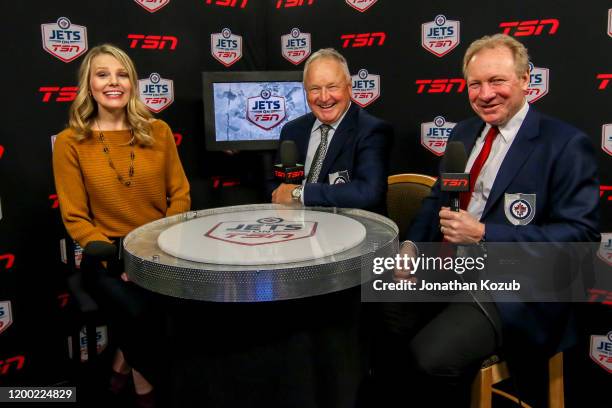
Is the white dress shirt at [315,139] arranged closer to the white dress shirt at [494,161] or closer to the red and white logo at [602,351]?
the white dress shirt at [494,161]

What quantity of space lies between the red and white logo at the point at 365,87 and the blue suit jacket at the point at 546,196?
1523 mm

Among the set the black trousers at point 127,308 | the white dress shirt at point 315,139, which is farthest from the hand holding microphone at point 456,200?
the black trousers at point 127,308

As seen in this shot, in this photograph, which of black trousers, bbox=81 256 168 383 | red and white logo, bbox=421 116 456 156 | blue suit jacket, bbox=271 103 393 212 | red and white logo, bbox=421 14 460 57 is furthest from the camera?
red and white logo, bbox=421 116 456 156

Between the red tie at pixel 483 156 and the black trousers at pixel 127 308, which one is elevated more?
the red tie at pixel 483 156

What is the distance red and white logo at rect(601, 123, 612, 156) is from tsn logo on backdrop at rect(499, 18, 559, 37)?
53cm

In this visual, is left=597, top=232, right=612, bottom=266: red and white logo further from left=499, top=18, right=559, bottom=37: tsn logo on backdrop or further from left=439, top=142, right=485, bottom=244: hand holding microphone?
left=439, top=142, right=485, bottom=244: hand holding microphone

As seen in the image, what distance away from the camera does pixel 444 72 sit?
10.1 feet

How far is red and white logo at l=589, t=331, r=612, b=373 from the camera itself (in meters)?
2.67

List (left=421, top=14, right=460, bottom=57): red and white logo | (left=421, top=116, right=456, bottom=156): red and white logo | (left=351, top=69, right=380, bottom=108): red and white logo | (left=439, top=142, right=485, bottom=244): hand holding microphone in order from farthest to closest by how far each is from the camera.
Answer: (left=351, top=69, right=380, bottom=108): red and white logo → (left=421, top=116, right=456, bottom=156): red and white logo → (left=421, top=14, right=460, bottom=57): red and white logo → (left=439, top=142, right=485, bottom=244): hand holding microphone

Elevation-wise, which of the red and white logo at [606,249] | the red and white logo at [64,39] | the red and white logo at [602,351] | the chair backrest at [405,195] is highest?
the red and white logo at [64,39]

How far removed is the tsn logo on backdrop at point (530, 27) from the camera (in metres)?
2.66

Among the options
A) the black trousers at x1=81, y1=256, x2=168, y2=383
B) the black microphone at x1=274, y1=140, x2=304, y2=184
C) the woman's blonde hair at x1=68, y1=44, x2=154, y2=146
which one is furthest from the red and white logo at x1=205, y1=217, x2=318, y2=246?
the woman's blonde hair at x1=68, y1=44, x2=154, y2=146

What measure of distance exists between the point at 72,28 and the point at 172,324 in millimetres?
2072

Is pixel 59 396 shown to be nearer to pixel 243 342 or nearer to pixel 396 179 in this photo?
pixel 243 342
